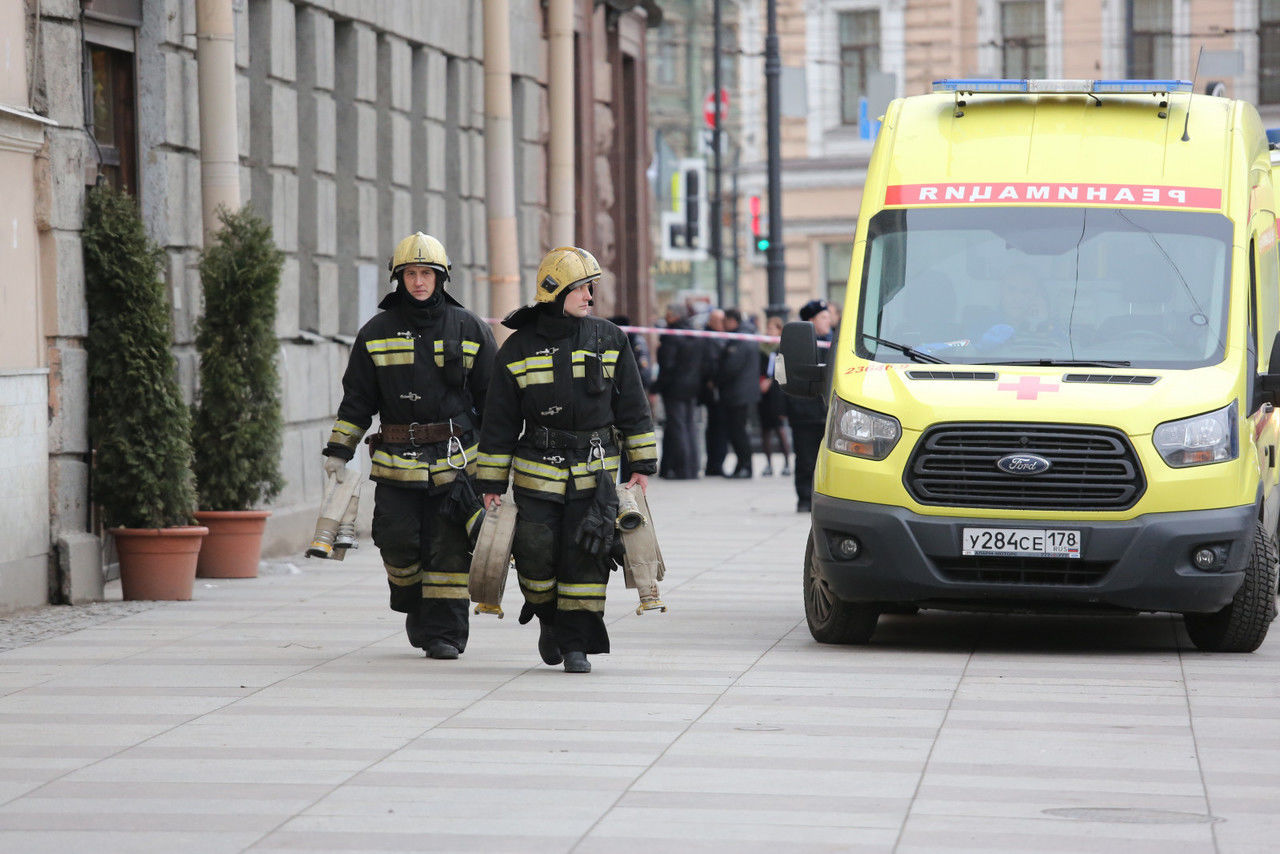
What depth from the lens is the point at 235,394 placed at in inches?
565

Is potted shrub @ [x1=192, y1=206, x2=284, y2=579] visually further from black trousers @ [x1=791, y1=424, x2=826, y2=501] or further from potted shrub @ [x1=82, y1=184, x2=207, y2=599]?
black trousers @ [x1=791, y1=424, x2=826, y2=501]

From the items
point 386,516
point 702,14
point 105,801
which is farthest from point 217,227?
point 702,14

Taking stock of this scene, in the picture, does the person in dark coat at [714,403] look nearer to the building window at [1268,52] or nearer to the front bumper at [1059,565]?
the front bumper at [1059,565]

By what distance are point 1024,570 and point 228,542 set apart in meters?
5.69

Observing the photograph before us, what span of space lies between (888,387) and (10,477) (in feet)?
15.1

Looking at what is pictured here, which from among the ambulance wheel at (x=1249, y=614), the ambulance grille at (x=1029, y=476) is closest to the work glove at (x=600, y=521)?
the ambulance grille at (x=1029, y=476)

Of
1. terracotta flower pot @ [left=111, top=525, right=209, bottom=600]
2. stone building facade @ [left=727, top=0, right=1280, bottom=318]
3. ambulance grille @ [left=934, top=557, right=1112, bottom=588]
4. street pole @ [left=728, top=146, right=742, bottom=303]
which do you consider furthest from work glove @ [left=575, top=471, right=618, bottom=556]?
street pole @ [left=728, top=146, right=742, bottom=303]

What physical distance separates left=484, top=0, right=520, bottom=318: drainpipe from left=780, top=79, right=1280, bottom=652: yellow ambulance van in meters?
8.41

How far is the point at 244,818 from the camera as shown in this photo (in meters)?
6.82

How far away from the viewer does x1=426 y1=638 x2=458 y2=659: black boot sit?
412 inches

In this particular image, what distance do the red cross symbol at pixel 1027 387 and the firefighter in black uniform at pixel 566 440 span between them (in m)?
1.65

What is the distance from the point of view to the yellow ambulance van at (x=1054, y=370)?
10.3 m

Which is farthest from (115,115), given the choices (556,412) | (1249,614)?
(1249,614)

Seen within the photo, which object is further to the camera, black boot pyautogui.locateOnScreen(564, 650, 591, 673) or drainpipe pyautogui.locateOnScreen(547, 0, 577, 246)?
drainpipe pyautogui.locateOnScreen(547, 0, 577, 246)
